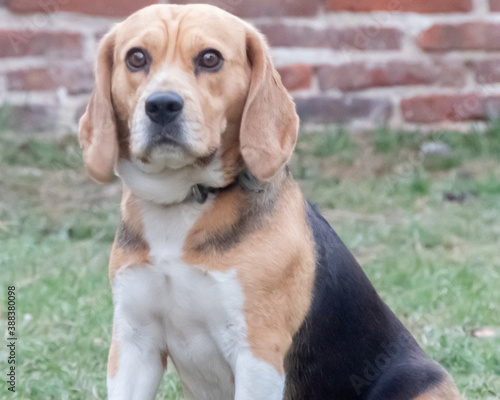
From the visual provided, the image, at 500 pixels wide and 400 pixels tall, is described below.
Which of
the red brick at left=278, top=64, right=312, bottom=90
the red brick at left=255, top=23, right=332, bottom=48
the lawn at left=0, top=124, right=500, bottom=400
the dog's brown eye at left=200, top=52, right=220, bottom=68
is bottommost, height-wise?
the lawn at left=0, top=124, right=500, bottom=400

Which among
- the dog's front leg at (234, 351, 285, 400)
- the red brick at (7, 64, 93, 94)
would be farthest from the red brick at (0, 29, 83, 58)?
the dog's front leg at (234, 351, 285, 400)

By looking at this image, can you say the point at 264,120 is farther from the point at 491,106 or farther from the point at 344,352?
the point at 491,106

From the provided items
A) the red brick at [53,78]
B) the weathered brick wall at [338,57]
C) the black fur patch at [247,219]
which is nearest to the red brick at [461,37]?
the weathered brick wall at [338,57]

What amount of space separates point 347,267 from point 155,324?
0.74 metres

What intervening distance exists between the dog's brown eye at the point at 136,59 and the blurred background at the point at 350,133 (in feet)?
7.51

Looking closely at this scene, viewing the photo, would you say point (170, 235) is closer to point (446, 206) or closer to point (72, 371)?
point (72, 371)

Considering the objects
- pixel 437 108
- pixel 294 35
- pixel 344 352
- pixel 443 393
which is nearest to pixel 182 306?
pixel 344 352

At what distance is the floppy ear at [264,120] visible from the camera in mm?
2863

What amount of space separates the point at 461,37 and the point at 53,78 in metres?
3.25

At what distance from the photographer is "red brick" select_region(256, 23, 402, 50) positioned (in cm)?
674

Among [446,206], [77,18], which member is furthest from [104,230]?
[446,206]

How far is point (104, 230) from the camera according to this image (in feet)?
18.8

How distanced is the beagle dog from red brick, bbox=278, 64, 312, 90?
3.70 metres
